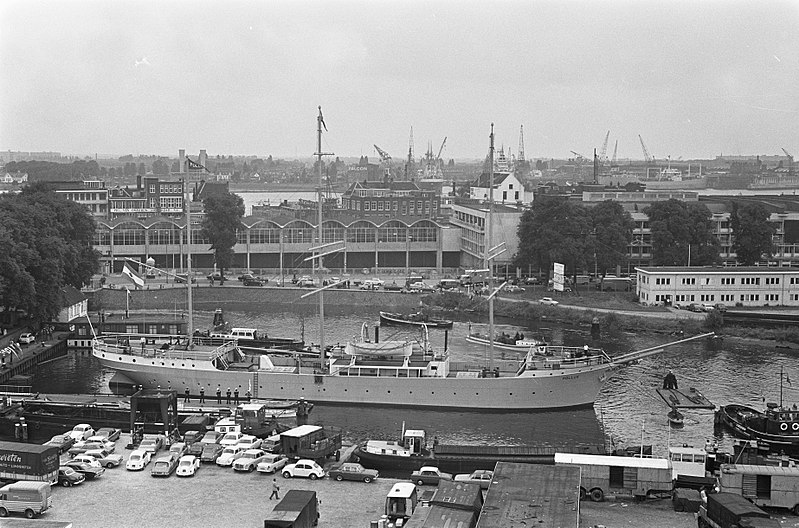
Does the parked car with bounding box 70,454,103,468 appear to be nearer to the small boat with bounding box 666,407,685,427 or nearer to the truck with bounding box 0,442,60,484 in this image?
the truck with bounding box 0,442,60,484

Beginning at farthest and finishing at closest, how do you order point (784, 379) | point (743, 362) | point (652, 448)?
point (743, 362) → point (784, 379) → point (652, 448)

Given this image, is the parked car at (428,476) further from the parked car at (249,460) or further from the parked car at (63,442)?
the parked car at (63,442)

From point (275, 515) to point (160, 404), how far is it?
327 inches

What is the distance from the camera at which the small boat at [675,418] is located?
2700cm

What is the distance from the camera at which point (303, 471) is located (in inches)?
846

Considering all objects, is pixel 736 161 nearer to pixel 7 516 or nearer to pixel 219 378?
pixel 219 378

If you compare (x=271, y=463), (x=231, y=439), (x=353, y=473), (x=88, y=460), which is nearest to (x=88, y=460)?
(x=88, y=460)

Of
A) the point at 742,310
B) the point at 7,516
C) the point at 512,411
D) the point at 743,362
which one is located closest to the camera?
the point at 7,516

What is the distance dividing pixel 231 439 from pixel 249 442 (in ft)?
1.38

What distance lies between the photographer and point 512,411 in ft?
97.6

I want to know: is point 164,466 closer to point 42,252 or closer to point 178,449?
point 178,449

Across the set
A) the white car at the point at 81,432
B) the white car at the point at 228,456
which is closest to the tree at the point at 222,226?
the white car at the point at 81,432

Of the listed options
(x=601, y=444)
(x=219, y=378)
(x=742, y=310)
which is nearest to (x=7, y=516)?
(x=219, y=378)

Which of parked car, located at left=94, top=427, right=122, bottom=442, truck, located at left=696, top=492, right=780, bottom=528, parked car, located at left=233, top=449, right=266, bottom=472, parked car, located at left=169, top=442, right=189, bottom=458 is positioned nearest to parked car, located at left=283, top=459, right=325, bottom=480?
parked car, located at left=233, top=449, right=266, bottom=472
